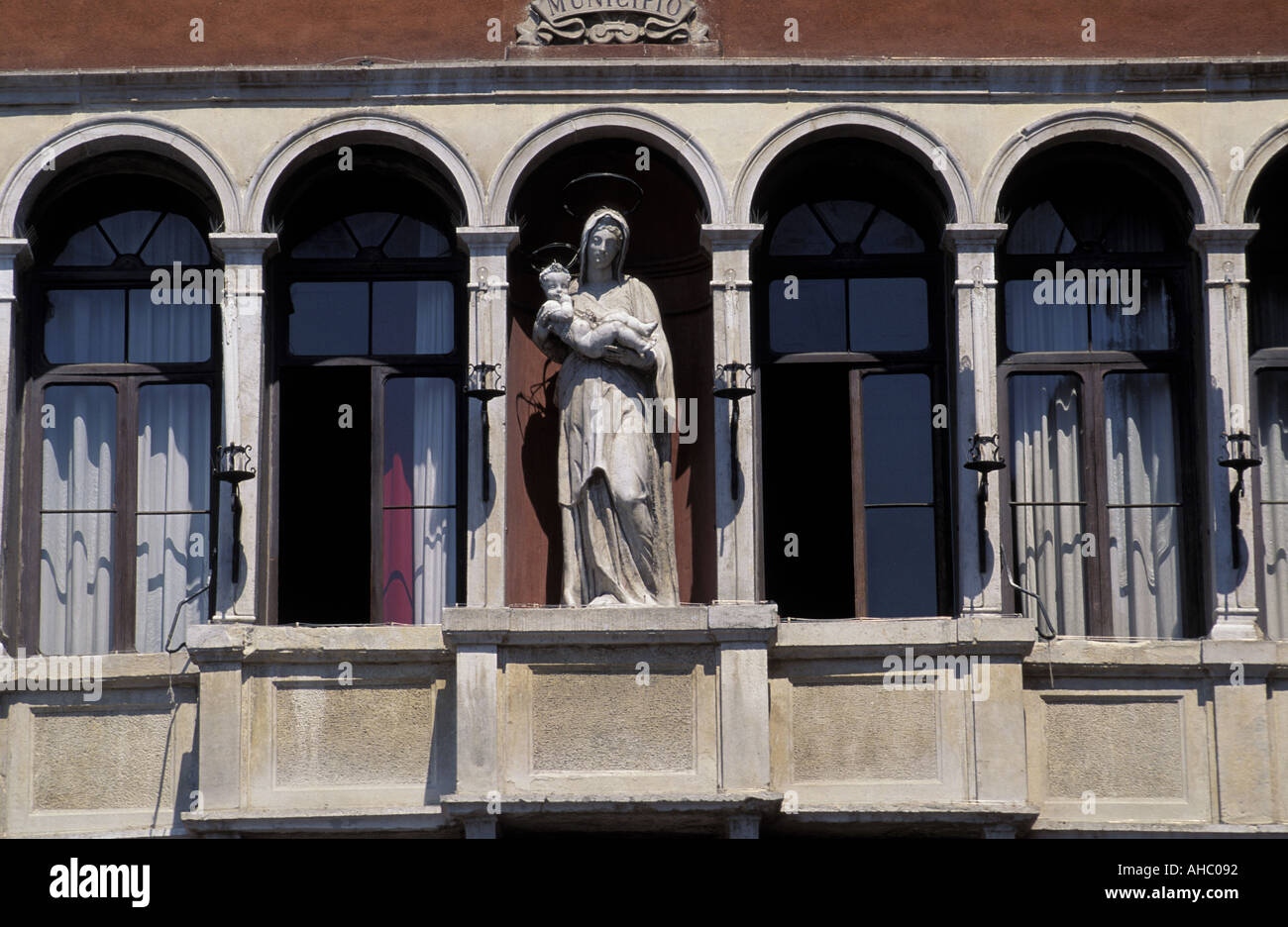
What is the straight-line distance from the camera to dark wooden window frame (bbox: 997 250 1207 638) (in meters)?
18.5

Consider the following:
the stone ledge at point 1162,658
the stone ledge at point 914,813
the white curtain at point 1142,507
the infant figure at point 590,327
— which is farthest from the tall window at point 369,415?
the white curtain at point 1142,507

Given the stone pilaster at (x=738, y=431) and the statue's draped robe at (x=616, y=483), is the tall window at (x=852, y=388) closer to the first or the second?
the stone pilaster at (x=738, y=431)

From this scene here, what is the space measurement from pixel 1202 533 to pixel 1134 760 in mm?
1723

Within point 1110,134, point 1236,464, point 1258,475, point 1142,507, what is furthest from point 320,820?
point 1110,134

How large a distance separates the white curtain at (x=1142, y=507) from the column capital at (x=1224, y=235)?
1.00 meters

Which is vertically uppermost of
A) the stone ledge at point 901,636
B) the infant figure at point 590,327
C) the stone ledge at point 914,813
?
the infant figure at point 590,327

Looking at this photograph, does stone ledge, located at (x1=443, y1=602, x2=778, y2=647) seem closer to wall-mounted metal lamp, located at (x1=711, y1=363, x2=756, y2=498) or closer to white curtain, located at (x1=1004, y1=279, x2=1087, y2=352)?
wall-mounted metal lamp, located at (x1=711, y1=363, x2=756, y2=498)

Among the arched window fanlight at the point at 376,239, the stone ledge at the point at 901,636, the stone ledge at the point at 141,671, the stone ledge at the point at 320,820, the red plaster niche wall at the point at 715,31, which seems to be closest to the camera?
the stone ledge at the point at 320,820

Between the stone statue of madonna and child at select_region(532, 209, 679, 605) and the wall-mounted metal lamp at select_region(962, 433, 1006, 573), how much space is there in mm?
2052

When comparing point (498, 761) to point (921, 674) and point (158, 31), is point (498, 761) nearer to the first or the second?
point (921, 674)

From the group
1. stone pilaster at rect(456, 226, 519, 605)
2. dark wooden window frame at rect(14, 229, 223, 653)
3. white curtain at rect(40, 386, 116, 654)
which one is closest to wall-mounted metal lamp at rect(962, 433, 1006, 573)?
stone pilaster at rect(456, 226, 519, 605)

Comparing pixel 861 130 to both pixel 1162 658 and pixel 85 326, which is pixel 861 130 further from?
pixel 85 326

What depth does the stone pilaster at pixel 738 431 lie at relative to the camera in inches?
707

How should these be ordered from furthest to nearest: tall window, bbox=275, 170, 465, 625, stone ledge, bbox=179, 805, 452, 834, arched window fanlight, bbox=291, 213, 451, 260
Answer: arched window fanlight, bbox=291, 213, 451, 260 → tall window, bbox=275, 170, 465, 625 → stone ledge, bbox=179, 805, 452, 834
